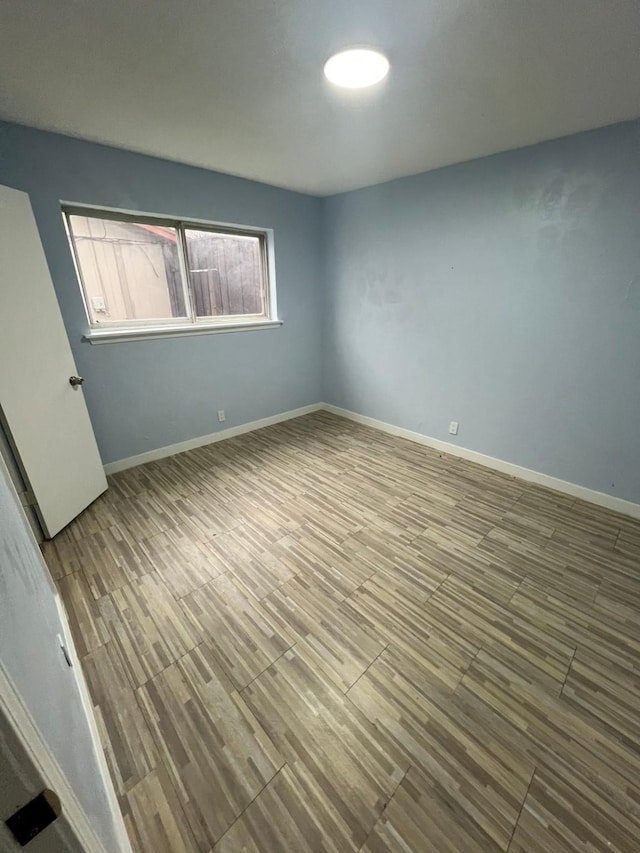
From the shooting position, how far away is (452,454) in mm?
3248

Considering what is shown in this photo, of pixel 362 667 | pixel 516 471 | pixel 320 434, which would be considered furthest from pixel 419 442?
pixel 362 667

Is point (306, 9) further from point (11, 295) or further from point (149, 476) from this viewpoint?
point (149, 476)

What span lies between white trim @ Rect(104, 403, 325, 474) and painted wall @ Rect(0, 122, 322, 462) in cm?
5

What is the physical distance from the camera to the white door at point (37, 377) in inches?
72.4

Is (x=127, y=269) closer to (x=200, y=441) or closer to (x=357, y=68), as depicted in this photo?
(x=200, y=441)

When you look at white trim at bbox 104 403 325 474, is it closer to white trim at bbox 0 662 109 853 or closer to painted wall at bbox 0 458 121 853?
painted wall at bbox 0 458 121 853

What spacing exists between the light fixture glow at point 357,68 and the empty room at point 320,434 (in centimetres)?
1

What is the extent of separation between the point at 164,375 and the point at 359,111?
235cm

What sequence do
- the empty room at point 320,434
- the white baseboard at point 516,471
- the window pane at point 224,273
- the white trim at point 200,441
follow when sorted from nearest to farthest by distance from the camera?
the empty room at point 320,434 → the white baseboard at point 516,471 → the white trim at point 200,441 → the window pane at point 224,273

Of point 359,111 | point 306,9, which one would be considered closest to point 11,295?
point 306,9

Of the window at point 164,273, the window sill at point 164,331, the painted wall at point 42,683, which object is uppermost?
the window at point 164,273

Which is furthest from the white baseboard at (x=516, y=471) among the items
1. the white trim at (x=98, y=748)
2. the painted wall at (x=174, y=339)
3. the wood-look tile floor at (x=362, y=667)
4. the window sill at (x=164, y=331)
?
the white trim at (x=98, y=748)

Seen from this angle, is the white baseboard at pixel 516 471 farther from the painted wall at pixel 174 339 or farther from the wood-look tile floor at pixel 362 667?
the painted wall at pixel 174 339

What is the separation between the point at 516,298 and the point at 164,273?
2896 millimetres
